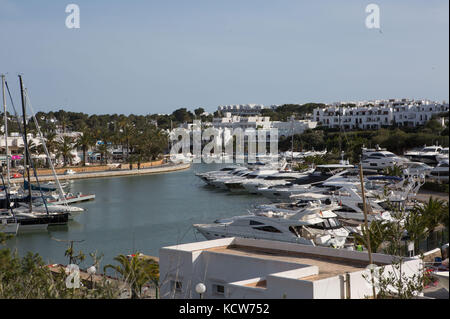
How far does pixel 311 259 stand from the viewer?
36.1ft

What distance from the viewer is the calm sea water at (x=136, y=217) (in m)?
22.4

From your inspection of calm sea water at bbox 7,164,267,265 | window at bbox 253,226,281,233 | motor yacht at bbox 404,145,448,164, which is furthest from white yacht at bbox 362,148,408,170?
window at bbox 253,226,281,233

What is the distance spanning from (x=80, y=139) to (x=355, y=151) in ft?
89.1

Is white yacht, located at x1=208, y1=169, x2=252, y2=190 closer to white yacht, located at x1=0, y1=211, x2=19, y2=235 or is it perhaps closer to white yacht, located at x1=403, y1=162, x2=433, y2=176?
white yacht, located at x1=403, y1=162, x2=433, y2=176

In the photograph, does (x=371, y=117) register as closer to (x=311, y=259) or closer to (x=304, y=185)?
(x=304, y=185)

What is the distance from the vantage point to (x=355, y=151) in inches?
2000

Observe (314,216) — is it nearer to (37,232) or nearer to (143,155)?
(37,232)

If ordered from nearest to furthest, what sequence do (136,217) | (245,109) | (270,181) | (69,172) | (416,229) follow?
(416,229) < (136,217) < (270,181) < (69,172) < (245,109)

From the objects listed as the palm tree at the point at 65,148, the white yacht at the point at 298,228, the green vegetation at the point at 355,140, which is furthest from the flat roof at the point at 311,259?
the palm tree at the point at 65,148

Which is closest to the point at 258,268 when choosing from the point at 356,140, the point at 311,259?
the point at 311,259

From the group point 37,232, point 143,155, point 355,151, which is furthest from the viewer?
point 143,155

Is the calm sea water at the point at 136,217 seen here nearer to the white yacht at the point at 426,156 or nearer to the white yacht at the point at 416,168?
the white yacht at the point at 416,168

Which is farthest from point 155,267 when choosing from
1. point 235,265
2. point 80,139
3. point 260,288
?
point 80,139

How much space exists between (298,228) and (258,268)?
9.35 metres
